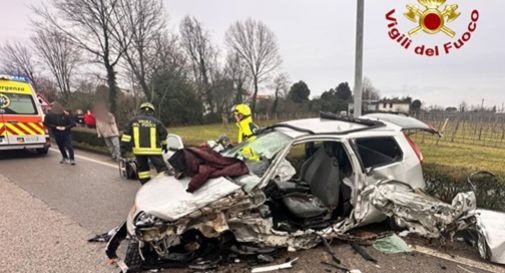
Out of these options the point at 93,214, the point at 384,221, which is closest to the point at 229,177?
the point at 384,221

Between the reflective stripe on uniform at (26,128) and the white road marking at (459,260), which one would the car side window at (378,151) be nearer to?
the white road marking at (459,260)

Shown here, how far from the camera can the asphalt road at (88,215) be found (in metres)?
3.07

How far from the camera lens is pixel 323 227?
344 centimetres

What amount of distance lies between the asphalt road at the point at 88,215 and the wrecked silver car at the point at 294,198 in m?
0.30

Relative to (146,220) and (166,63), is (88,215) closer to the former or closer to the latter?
A: (146,220)

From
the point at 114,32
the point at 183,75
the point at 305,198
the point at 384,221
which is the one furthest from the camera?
the point at 183,75

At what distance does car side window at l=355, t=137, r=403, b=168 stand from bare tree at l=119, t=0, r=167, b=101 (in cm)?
1922

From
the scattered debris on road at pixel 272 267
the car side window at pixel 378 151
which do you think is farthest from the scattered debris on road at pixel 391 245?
the scattered debris on road at pixel 272 267

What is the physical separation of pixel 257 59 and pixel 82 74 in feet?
93.0

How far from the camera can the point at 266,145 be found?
3.82 metres

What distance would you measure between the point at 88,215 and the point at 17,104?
7.08 meters

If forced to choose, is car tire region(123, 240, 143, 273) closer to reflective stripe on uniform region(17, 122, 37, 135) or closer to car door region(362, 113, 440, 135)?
car door region(362, 113, 440, 135)

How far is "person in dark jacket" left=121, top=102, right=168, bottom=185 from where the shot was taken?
4910 mm

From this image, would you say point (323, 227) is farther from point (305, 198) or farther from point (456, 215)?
point (456, 215)
